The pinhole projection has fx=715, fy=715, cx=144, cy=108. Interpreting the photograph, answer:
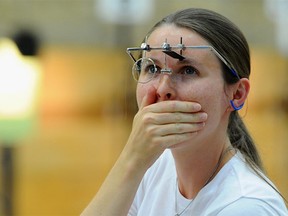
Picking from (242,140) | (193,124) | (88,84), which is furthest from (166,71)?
(88,84)

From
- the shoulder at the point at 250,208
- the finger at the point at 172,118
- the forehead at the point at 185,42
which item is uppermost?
the forehead at the point at 185,42

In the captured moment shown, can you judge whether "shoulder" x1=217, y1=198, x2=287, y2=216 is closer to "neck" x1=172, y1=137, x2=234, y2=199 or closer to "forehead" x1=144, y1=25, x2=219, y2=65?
"neck" x1=172, y1=137, x2=234, y2=199

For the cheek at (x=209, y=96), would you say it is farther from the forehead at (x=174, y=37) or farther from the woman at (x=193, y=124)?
the forehead at (x=174, y=37)

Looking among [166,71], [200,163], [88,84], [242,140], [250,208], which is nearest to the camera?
[250,208]

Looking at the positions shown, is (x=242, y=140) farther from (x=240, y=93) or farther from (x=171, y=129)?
(x=171, y=129)

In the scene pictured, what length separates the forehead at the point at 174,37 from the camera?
1992 mm

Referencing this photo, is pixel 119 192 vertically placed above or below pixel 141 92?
below

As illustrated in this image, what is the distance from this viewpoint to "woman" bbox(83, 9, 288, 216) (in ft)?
6.30

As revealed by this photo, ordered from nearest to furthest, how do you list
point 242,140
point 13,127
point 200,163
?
point 200,163, point 242,140, point 13,127

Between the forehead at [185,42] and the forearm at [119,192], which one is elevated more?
the forehead at [185,42]

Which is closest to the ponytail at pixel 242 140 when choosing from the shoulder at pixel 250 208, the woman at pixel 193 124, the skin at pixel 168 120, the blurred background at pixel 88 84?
the woman at pixel 193 124

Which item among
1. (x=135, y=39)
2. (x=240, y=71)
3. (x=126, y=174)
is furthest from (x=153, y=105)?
(x=135, y=39)

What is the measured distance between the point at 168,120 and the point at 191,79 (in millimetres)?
154

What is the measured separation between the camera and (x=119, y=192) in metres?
1.96
